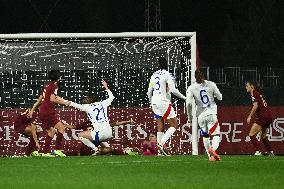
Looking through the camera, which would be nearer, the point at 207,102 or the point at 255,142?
the point at 207,102

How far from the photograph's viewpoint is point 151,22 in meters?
34.1

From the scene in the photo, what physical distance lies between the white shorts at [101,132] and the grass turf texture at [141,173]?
8.86 ft

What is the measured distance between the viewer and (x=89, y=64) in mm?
24719

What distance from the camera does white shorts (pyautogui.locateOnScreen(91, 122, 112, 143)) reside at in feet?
72.6

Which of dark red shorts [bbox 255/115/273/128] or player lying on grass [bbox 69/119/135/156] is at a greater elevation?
dark red shorts [bbox 255/115/273/128]

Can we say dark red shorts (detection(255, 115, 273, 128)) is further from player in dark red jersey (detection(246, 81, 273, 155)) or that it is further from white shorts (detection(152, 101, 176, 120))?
white shorts (detection(152, 101, 176, 120))

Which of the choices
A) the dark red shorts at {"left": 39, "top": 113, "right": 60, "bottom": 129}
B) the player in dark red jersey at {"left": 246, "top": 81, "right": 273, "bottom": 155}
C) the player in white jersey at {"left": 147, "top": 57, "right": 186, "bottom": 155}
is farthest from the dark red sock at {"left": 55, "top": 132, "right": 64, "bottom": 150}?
the player in dark red jersey at {"left": 246, "top": 81, "right": 273, "bottom": 155}

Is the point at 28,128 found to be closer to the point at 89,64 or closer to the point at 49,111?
the point at 49,111

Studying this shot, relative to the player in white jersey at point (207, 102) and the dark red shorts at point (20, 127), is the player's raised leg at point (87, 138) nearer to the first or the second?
the dark red shorts at point (20, 127)

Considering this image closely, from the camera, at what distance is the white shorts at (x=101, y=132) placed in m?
22.1

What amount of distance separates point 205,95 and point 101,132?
3.73m

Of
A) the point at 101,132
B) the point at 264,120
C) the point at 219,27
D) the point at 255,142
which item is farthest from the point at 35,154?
the point at 219,27

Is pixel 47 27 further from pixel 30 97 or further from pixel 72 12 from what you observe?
pixel 30 97

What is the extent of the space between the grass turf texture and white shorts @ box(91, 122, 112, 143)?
2.70m
